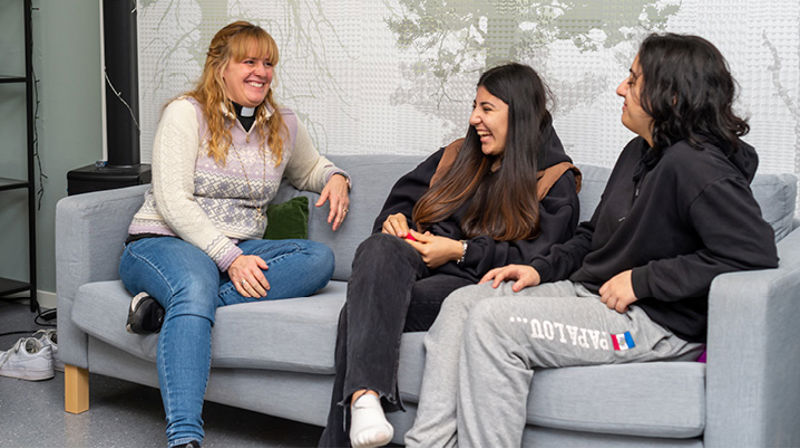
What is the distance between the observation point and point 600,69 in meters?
2.74

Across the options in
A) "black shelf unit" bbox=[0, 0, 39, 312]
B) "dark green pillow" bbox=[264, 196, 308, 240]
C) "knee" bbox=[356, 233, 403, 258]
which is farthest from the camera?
"black shelf unit" bbox=[0, 0, 39, 312]

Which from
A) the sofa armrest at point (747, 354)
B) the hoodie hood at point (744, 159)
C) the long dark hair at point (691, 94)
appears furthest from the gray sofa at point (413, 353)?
the long dark hair at point (691, 94)

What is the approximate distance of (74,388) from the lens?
2.71m

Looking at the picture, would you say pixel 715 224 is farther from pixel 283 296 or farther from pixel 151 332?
pixel 151 332

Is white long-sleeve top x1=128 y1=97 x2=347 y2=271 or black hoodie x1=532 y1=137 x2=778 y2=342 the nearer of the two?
black hoodie x1=532 y1=137 x2=778 y2=342

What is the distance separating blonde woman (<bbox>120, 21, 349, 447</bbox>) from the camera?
2.31 metres

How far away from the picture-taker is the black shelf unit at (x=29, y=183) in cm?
368

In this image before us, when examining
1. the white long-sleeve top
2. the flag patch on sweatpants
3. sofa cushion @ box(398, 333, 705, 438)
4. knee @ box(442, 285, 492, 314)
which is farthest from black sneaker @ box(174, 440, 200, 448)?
the flag patch on sweatpants

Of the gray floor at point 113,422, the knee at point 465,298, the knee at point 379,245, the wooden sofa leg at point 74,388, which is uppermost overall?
the knee at point 379,245

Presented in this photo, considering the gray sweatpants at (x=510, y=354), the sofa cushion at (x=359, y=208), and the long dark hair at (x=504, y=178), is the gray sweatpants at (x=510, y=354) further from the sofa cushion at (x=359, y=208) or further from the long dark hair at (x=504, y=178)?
the sofa cushion at (x=359, y=208)

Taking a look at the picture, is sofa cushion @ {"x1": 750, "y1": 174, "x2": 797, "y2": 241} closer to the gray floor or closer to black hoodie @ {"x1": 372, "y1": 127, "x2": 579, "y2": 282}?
black hoodie @ {"x1": 372, "y1": 127, "x2": 579, "y2": 282}

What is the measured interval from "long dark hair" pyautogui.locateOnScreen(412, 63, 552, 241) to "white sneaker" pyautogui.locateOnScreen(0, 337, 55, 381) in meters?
1.38

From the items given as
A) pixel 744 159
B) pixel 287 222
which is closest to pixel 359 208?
pixel 287 222

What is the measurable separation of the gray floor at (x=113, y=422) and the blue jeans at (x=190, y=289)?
1.17ft
